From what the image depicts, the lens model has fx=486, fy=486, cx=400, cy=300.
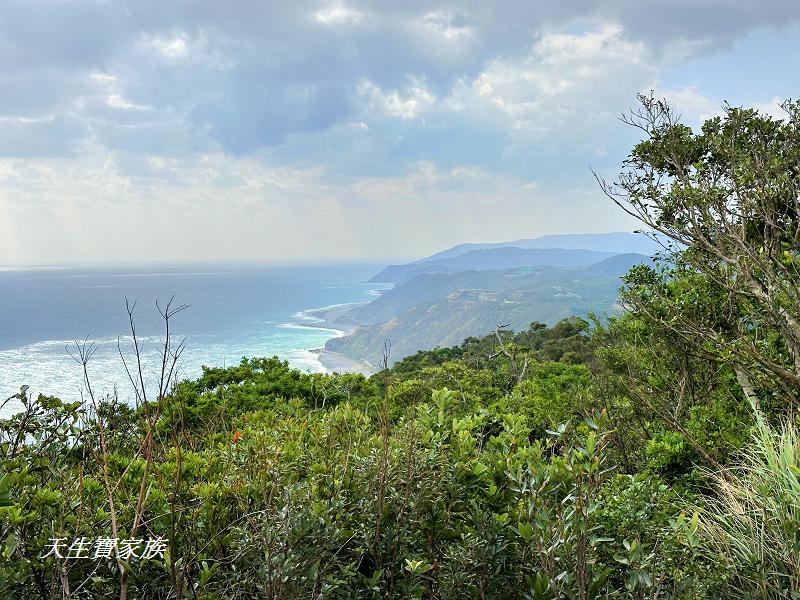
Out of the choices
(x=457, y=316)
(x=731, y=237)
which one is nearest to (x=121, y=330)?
(x=731, y=237)

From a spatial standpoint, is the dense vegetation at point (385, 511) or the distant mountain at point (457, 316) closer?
the dense vegetation at point (385, 511)

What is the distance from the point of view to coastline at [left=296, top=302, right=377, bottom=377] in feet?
285

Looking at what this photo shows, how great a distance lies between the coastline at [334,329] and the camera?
3425 inches

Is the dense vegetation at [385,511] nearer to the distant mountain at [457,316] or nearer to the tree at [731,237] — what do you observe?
the tree at [731,237]

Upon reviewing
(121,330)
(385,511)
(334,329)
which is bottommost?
(334,329)

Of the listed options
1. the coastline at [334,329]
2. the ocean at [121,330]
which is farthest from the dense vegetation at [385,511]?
the coastline at [334,329]

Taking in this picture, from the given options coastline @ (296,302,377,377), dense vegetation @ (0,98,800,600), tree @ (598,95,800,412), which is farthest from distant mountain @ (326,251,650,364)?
dense vegetation @ (0,98,800,600)

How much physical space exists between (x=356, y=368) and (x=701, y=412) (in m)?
86.2

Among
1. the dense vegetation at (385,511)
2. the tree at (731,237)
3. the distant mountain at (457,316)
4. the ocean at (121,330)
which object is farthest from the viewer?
the distant mountain at (457,316)

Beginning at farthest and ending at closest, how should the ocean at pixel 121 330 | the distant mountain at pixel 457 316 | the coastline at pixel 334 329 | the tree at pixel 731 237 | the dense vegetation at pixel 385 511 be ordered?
the distant mountain at pixel 457 316
the coastline at pixel 334 329
the ocean at pixel 121 330
the tree at pixel 731 237
the dense vegetation at pixel 385 511

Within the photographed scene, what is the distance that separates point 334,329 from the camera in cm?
14225

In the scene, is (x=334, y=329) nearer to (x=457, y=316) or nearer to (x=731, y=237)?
(x=457, y=316)

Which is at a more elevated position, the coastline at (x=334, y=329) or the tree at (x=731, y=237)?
the tree at (x=731, y=237)

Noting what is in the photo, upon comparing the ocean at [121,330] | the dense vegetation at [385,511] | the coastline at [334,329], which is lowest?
the coastline at [334,329]
